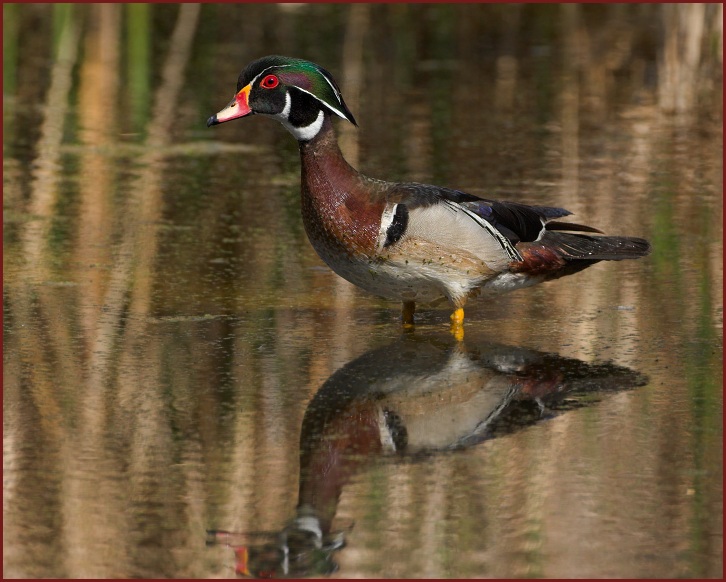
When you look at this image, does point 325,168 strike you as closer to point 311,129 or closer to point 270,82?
point 311,129

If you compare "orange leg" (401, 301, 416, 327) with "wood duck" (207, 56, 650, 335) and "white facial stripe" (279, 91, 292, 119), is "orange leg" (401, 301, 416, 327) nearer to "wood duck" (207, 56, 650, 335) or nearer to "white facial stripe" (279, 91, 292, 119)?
"wood duck" (207, 56, 650, 335)

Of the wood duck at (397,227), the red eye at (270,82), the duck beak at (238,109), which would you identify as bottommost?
the wood duck at (397,227)

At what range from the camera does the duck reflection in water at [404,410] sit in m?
4.79

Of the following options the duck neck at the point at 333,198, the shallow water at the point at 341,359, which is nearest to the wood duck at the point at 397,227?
the duck neck at the point at 333,198

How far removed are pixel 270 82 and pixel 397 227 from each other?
95cm

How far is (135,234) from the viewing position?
9305mm

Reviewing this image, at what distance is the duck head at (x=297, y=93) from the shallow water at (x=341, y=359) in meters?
1.02

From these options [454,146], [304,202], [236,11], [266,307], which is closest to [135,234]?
[266,307]

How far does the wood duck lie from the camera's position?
6957 millimetres

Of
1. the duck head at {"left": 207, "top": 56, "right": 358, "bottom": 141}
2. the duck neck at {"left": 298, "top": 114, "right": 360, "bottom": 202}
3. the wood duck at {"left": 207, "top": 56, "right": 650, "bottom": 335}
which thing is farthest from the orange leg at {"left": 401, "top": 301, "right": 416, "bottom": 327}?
the duck head at {"left": 207, "top": 56, "right": 358, "bottom": 141}

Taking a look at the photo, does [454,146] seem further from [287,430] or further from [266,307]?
[287,430]

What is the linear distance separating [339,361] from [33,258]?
2.65 m

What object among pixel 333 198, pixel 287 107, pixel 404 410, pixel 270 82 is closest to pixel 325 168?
pixel 333 198

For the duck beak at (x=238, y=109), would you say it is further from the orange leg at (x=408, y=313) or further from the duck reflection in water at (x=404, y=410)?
the duck reflection in water at (x=404, y=410)
